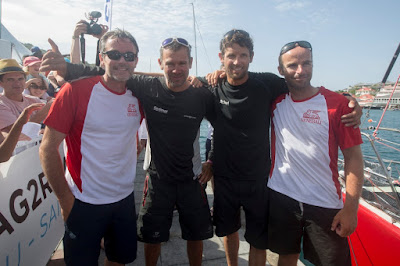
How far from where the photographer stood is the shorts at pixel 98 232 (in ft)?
6.78

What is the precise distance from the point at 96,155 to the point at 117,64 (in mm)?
815

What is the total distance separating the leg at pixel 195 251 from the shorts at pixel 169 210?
0.13 metres

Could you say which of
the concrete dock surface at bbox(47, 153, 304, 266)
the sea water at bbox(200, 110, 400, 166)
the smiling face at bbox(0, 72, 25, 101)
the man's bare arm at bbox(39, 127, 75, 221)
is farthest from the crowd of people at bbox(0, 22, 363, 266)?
the sea water at bbox(200, 110, 400, 166)

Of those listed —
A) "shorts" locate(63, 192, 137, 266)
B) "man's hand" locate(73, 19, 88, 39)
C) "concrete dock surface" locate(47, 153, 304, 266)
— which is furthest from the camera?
"concrete dock surface" locate(47, 153, 304, 266)

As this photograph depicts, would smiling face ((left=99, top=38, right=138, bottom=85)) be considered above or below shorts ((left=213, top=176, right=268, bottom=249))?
above

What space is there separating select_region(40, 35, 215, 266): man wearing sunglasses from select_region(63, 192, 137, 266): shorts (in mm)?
270

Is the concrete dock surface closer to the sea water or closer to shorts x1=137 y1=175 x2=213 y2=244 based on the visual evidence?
shorts x1=137 y1=175 x2=213 y2=244

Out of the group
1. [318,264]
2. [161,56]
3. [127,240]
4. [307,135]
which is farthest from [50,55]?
[318,264]

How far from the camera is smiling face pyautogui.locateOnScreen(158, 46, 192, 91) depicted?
7.95 ft

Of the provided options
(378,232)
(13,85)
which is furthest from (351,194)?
(13,85)

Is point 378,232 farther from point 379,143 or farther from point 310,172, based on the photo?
point 379,143

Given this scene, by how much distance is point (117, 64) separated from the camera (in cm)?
219

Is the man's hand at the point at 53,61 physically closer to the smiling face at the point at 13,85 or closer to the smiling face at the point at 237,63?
the smiling face at the point at 237,63

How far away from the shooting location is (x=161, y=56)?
2551 millimetres
